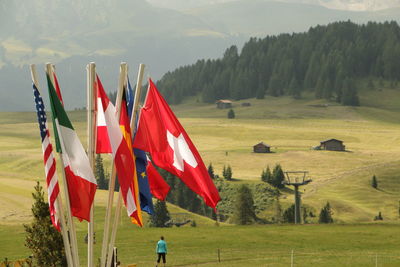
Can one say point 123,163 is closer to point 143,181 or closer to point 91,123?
point 91,123

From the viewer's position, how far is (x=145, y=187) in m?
30.3

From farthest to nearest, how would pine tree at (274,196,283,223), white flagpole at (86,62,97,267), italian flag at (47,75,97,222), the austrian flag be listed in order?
pine tree at (274,196,283,223) < the austrian flag < white flagpole at (86,62,97,267) < italian flag at (47,75,97,222)

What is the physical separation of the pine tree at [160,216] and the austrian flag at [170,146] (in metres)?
73.9

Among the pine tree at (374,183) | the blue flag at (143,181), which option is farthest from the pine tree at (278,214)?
the blue flag at (143,181)

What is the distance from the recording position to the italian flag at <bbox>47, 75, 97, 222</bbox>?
2745cm

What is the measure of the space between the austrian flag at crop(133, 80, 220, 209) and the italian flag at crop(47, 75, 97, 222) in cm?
235

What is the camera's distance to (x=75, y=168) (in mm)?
27547

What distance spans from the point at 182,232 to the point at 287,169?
354ft

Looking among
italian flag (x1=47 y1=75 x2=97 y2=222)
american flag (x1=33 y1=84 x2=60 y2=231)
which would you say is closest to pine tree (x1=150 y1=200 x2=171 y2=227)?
american flag (x1=33 y1=84 x2=60 y2=231)

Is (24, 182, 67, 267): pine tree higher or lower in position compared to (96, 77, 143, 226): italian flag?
lower

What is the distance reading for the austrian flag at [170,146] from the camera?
1113 inches

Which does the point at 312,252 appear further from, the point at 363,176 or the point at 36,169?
the point at 36,169

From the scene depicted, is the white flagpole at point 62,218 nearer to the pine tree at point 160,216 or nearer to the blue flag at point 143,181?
the blue flag at point 143,181

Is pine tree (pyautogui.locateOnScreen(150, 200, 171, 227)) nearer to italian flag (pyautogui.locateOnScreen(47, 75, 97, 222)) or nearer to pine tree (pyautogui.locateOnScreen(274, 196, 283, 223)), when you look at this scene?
pine tree (pyautogui.locateOnScreen(274, 196, 283, 223))
